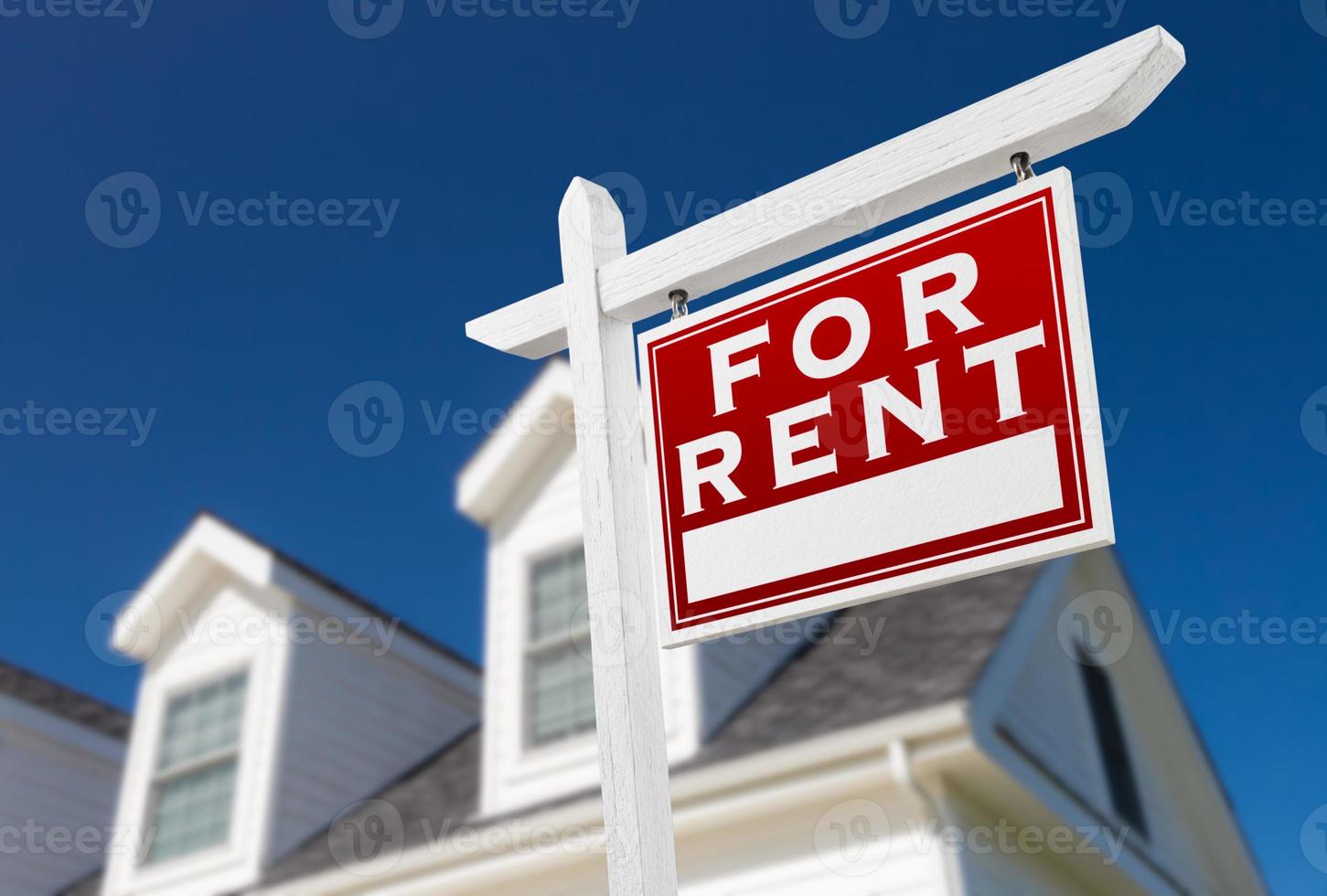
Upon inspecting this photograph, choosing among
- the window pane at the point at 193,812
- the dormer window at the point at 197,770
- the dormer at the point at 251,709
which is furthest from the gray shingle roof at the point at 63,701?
the window pane at the point at 193,812

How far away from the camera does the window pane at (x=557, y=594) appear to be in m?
9.62

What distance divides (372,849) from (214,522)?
4042mm

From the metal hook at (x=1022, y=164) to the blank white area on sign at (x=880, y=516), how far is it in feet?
1.81

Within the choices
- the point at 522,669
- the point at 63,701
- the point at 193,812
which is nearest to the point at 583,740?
the point at 522,669

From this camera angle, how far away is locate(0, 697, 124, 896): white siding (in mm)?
13398

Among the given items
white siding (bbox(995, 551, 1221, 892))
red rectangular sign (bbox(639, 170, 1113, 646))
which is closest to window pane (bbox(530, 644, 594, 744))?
white siding (bbox(995, 551, 1221, 892))

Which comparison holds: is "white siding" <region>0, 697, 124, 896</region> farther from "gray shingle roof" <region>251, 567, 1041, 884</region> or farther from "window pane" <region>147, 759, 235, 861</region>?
"gray shingle roof" <region>251, 567, 1041, 884</region>

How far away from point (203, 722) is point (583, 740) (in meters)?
4.16

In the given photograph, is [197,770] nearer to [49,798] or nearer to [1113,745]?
[49,798]

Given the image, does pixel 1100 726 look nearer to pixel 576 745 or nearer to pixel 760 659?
pixel 760 659

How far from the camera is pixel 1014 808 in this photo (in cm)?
773

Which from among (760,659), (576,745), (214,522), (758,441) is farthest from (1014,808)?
(214,522)

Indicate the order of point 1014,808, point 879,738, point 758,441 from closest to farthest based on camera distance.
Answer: point 758,441 → point 879,738 → point 1014,808

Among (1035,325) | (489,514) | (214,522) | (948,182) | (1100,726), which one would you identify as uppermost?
(214,522)
